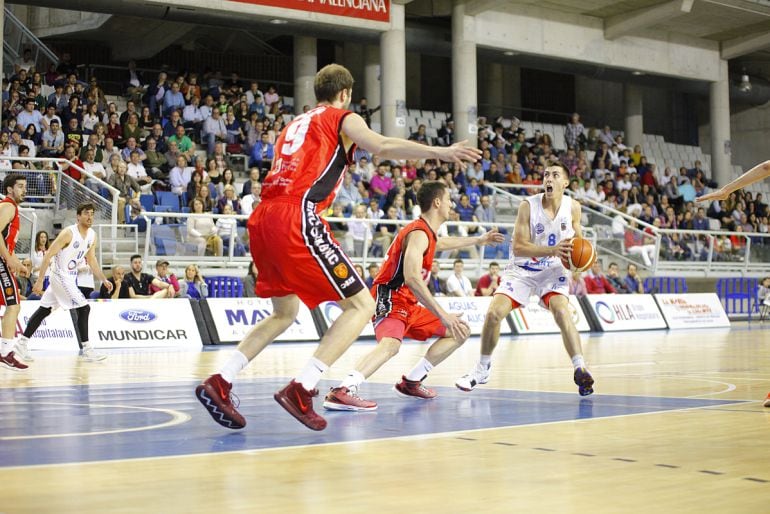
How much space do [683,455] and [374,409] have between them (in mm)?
2649

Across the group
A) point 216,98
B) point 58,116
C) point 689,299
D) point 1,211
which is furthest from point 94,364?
point 689,299

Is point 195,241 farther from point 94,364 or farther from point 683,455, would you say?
point 683,455

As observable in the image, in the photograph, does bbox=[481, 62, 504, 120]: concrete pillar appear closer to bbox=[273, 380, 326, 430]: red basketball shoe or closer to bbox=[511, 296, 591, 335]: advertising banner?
bbox=[511, 296, 591, 335]: advertising banner

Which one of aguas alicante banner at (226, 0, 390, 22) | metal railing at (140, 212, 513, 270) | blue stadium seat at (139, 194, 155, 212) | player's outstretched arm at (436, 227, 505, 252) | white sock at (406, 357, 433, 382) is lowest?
white sock at (406, 357, 433, 382)

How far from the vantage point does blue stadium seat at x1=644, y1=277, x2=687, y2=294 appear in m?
23.6

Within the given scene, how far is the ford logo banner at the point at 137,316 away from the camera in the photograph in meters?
16.1

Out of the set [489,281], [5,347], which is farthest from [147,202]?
[5,347]

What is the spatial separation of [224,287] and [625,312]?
8.78 metres

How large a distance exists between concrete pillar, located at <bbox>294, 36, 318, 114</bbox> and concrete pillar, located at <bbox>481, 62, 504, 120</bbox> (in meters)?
8.96

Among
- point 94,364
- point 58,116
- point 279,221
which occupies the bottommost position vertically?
point 94,364

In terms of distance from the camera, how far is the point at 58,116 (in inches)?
820

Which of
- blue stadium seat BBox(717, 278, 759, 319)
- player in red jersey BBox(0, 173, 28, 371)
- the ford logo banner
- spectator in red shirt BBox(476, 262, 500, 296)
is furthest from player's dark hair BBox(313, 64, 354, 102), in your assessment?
blue stadium seat BBox(717, 278, 759, 319)

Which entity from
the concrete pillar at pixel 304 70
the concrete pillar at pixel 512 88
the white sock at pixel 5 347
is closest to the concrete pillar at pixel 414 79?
the concrete pillar at pixel 512 88

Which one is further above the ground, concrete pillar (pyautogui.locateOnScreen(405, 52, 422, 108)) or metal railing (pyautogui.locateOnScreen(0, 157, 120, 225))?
concrete pillar (pyautogui.locateOnScreen(405, 52, 422, 108))
